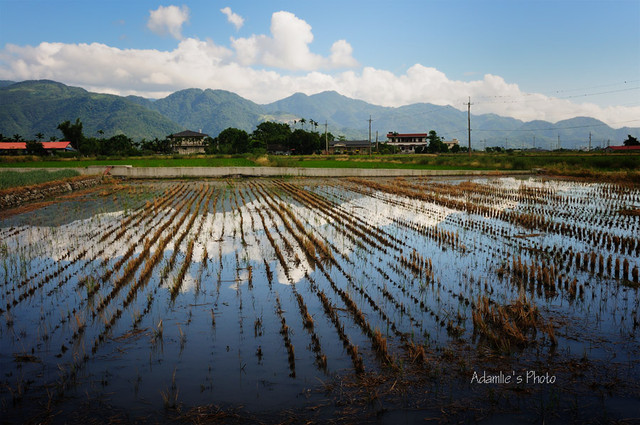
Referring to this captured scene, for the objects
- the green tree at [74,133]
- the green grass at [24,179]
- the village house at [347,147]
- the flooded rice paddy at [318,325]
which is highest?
the green tree at [74,133]

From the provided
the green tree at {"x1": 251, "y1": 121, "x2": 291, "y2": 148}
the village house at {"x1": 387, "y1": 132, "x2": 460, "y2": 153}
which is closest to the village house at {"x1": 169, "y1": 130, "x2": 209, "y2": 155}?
the green tree at {"x1": 251, "y1": 121, "x2": 291, "y2": 148}

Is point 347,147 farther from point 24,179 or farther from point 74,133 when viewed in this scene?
point 24,179

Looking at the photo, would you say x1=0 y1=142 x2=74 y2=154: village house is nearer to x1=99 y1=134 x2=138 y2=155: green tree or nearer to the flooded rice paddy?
x1=99 y1=134 x2=138 y2=155: green tree

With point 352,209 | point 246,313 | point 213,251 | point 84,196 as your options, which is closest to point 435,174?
point 352,209

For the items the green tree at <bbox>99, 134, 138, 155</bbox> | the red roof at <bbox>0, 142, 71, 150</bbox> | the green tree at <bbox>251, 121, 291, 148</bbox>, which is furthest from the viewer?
the green tree at <bbox>251, 121, 291, 148</bbox>

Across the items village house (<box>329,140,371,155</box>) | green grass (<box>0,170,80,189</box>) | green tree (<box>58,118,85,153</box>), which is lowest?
green grass (<box>0,170,80,189</box>)

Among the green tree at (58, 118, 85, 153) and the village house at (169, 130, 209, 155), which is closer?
the green tree at (58, 118, 85, 153)

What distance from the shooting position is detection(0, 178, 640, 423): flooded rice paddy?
3.84 m

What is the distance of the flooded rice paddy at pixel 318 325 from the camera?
3.84 meters

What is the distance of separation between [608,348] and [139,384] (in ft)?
16.1

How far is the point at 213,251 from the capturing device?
9523 millimetres

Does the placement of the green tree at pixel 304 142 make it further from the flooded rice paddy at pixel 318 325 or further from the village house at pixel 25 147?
the flooded rice paddy at pixel 318 325

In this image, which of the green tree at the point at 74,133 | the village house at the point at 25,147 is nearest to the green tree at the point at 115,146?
the green tree at the point at 74,133

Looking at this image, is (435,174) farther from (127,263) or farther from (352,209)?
(127,263)
